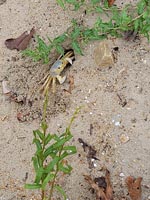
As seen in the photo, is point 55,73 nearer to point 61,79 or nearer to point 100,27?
point 61,79

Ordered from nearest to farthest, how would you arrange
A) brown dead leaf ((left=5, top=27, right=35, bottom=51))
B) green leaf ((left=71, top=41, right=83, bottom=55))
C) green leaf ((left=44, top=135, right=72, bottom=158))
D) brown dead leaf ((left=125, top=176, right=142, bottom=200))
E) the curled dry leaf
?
green leaf ((left=44, top=135, right=72, bottom=158)) < brown dead leaf ((left=125, top=176, right=142, bottom=200)) < green leaf ((left=71, top=41, right=83, bottom=55)) < the curled dry leaf < brown dead leaf ((left=5, top=27, right=35, bottom=51))

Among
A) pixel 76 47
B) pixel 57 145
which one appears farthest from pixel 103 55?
pixel 57 145

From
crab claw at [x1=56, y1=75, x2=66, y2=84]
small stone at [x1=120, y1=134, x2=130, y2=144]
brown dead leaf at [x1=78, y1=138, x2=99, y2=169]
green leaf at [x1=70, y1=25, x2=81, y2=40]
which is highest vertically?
green leaf at [x1=70, y1=25, x2=81, y2=40]

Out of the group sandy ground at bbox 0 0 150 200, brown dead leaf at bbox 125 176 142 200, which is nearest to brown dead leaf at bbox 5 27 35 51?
sandy ground at bbox 0 0 150 200

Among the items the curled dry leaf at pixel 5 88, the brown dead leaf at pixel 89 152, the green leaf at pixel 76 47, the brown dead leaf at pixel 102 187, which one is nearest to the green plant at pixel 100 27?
the green leaf at pixel 76 47

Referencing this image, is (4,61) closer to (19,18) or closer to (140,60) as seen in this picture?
(19,18)

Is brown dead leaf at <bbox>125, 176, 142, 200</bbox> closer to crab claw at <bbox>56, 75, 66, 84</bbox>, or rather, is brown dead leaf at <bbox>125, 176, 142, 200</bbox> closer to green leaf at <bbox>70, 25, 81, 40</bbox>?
crab claw at <bbox>56, 75, 66, 84</bbox>

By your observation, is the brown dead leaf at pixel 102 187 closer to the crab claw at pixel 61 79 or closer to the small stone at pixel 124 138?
the small stone at pixel 124 138
